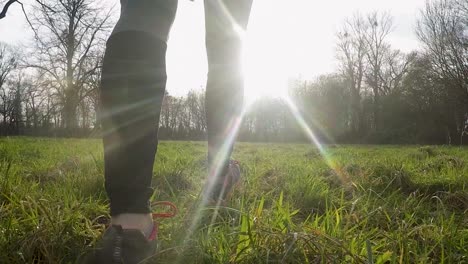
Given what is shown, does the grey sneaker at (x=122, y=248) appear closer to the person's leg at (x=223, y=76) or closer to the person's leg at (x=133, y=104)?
the person's leg at (x=133, y=104)

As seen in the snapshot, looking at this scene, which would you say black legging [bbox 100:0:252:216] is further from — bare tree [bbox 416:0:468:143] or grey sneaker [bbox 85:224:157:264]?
bare tree [bbox 416:0:468:143]

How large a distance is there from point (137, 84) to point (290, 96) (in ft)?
139

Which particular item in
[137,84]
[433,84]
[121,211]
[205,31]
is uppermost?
[433,84]

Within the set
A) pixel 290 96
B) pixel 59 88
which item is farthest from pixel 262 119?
pixel 59 88

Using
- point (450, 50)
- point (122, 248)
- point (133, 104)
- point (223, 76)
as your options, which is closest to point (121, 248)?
point (122, 248)

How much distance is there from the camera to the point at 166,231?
4.61 ft

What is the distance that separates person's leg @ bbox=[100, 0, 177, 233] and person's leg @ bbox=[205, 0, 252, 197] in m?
0.68

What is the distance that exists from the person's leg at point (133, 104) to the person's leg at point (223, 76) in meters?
0.68

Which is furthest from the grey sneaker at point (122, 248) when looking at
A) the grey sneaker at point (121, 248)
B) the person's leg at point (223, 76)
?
the person's leg at point (223, 76)

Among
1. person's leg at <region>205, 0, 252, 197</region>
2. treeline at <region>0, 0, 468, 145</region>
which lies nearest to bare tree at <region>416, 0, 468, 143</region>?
treeline at <region>0, 0, 468, 145</region>

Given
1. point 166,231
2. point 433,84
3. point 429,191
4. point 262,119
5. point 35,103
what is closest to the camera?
point 166,231

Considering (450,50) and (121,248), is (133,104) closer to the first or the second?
(121,248)

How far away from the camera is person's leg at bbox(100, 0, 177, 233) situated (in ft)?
3.49

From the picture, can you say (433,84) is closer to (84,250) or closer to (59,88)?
(59,88)
